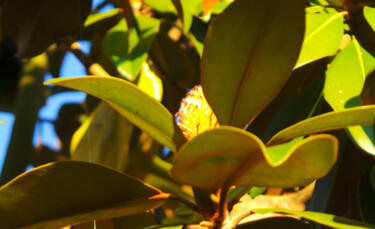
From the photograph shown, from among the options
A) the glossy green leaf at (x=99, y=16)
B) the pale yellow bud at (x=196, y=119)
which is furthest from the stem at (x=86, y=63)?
the pale yellow bud at (x=196, y=119)

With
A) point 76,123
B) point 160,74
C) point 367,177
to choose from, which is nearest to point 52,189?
point 367,177

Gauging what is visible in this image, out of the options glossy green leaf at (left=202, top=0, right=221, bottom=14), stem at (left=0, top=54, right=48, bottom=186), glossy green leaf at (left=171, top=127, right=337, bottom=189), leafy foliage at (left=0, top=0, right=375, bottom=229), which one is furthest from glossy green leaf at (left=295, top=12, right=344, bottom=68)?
stem at (left=0, top=54, right=48, bottom=186)

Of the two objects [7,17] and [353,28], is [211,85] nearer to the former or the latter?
[353,28]

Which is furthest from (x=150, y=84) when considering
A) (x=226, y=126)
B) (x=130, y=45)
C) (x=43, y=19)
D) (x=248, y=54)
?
(x=226, y=126)

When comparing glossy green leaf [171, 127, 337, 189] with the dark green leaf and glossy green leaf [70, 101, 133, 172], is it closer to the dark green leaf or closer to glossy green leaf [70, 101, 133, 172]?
the dark green leaf

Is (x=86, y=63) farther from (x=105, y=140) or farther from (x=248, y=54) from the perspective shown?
(x=248, y=54)
